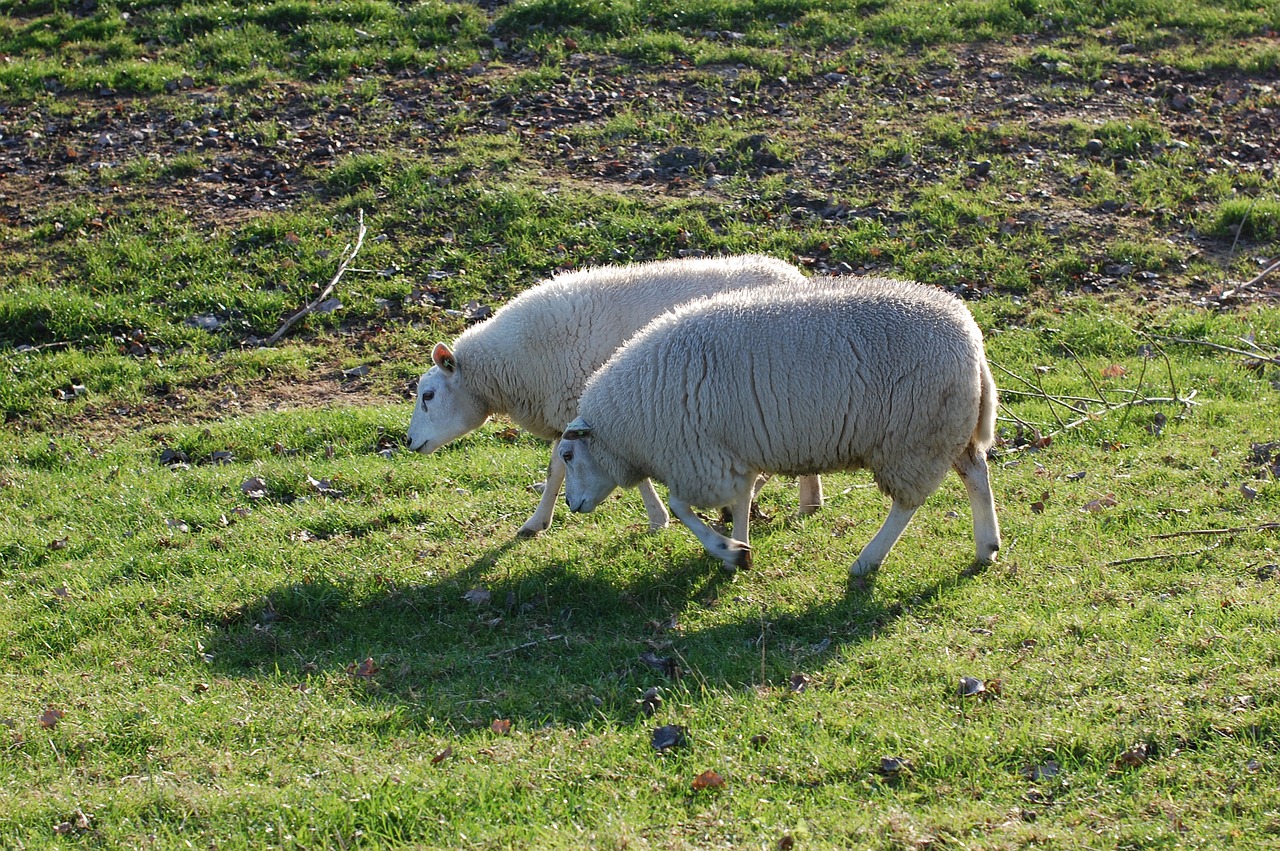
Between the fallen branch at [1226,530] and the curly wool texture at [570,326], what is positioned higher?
the curly wool texture at [570,326]

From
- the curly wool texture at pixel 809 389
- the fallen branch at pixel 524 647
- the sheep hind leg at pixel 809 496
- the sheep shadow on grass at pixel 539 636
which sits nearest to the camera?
the sheep shadow on grass at pixel 539 636

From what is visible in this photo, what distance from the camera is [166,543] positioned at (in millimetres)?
7004

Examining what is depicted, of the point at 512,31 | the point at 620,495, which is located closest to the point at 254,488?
the point at 620,495

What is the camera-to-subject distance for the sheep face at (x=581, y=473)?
21.2 feet

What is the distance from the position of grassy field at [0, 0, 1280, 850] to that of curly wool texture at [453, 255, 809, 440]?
28.1 inches

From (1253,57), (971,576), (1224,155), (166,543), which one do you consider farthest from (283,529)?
(1253,57)

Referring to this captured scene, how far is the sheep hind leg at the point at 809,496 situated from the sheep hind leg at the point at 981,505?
1124 millimetres

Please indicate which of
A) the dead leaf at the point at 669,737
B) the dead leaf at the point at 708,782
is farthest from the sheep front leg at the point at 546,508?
the dead leaf at the point at 708,782

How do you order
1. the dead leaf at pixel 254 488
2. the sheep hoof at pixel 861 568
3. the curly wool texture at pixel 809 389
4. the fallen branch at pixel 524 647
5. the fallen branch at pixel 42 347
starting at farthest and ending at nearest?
1. the fallen branch at pixel 42 347
2. the dead leaf at pixel 254 488
3. the sheep hoof at pixel 861 568
4. the curly wool texture at pixel 809 389
5. the fallen branch at pixel 524 647

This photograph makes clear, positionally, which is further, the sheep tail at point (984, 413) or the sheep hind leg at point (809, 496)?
the sheep hind leg at point (809, 496)

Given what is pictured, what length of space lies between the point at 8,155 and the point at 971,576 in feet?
35.0

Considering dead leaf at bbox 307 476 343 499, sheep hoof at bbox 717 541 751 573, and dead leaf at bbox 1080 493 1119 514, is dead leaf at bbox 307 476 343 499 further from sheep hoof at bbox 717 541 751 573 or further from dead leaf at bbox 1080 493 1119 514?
dead leaf at bbox 1080 493 1119 514

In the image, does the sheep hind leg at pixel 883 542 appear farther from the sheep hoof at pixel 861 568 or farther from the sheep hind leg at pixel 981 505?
the sheep hind leg at pixel 981 505

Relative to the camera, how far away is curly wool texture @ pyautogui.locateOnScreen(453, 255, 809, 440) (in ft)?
23.2
